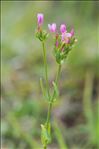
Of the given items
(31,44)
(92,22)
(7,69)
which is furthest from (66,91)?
(92,22)

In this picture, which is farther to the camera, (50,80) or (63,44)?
(50,80)

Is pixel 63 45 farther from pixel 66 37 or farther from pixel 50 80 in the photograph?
pixel 50 80

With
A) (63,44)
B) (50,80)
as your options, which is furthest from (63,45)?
(50,80)

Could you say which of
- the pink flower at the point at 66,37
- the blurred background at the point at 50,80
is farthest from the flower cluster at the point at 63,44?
the blurred background at the point at 50,80

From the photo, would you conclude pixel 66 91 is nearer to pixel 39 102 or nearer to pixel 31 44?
pixel 39 102

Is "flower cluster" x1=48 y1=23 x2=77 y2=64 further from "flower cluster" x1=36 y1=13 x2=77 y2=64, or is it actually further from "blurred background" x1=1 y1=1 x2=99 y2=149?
"blurred background" x1=1 y1=1 x2=99 y2=149

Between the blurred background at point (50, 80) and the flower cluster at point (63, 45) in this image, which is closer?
the flower cluster at point (63, 45)

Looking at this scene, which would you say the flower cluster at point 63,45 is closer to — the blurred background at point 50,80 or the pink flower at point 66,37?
the pink flower at point 66,37

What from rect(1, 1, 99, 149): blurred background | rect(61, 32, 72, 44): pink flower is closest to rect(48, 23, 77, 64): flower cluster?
rect(61, 32, 72, 44): pink flower
